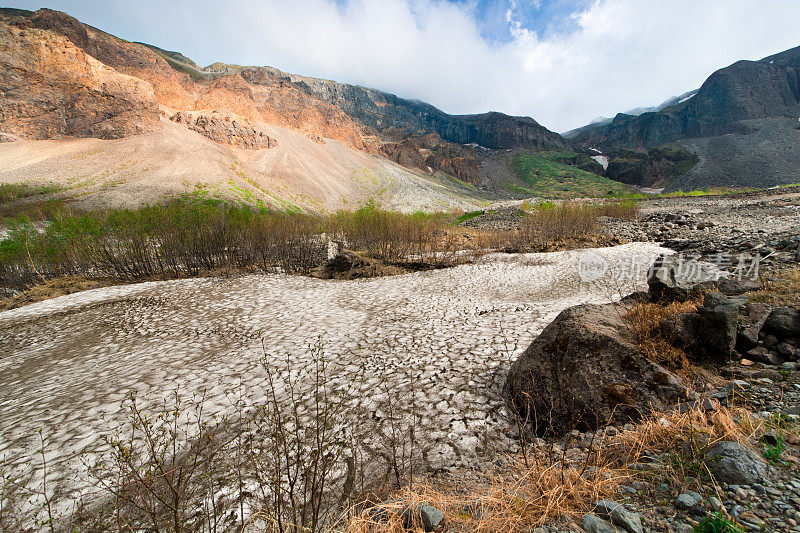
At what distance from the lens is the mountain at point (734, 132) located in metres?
72.9

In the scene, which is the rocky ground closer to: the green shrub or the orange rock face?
the green shrub

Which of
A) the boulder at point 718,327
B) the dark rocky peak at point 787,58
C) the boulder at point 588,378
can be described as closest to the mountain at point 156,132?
the boulder at point 588,378

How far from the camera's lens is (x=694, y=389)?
3.52 metres

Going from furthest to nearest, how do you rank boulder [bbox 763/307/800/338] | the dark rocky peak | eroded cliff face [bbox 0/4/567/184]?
the dark rocky peak, eroded cliff face [bbox 0/4/567/184], boulder [bbox 763/307/800/338]

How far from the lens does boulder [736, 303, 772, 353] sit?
12.7 ft

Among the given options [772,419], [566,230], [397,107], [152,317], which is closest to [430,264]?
[566,230]

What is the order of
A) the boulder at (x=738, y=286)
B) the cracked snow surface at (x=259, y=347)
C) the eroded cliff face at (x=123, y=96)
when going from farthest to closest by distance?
the eroded cliff face at (x=123, y=96) < the boulder at (x=738, y=286) < the cracked snow surface at (x=259, y=347)

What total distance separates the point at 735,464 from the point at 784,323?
3313 millimetres

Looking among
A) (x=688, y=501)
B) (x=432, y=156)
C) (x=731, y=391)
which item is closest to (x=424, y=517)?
(x=688, y=501)

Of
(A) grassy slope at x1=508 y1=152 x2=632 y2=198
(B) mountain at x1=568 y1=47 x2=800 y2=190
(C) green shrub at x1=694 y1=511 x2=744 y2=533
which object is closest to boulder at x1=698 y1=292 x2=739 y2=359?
(C) green shrub at x1=694 y1=511 x2=744 y2=533

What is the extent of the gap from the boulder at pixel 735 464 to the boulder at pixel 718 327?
2511 millimetres

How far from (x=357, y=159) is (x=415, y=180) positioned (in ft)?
53.5

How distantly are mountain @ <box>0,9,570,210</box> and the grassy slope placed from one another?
31137 millimetres

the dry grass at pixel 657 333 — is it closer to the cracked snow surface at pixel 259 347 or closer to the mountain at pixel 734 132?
the cracked snow surface at pixel 259 347
